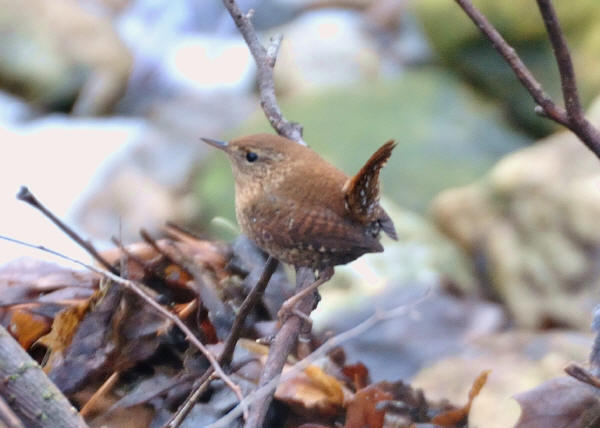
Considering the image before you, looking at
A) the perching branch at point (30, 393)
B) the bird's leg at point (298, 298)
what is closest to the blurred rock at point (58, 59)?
the bird's leg at point (298, 298)

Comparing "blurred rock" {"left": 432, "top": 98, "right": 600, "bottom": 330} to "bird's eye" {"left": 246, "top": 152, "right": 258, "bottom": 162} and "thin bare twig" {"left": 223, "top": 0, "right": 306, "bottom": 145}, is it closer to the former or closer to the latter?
"bird's eye" {"left": 246, "top": 152, "right": 258, "bottom": 162}

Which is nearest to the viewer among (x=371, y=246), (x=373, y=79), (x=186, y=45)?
(x=371, y=246)

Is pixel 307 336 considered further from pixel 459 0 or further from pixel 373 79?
pixel 373 79

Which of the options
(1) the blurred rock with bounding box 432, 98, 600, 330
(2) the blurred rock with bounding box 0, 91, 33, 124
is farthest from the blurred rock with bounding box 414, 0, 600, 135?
(2) the blurred rock with bounding box 0, 91, 33, 124

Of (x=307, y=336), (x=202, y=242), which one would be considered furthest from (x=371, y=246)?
(x=202, y=242)

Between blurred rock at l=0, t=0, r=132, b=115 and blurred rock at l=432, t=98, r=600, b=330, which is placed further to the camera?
blurred rock at l=0, t=0, r=132, b=115

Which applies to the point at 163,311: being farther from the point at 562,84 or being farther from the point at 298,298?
the point at 562,84

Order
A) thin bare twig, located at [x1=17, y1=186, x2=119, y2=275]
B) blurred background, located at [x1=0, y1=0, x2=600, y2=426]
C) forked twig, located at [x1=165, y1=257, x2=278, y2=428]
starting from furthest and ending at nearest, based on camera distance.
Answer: blurred background, located at [x1=0, y1=0, x2=600, y2=426] → forked twig, located at [x1=165, y1=257, x2=278, y2=428] → thin bare twig, located at [x1=17, y1=186, x2=119, y2=275]
